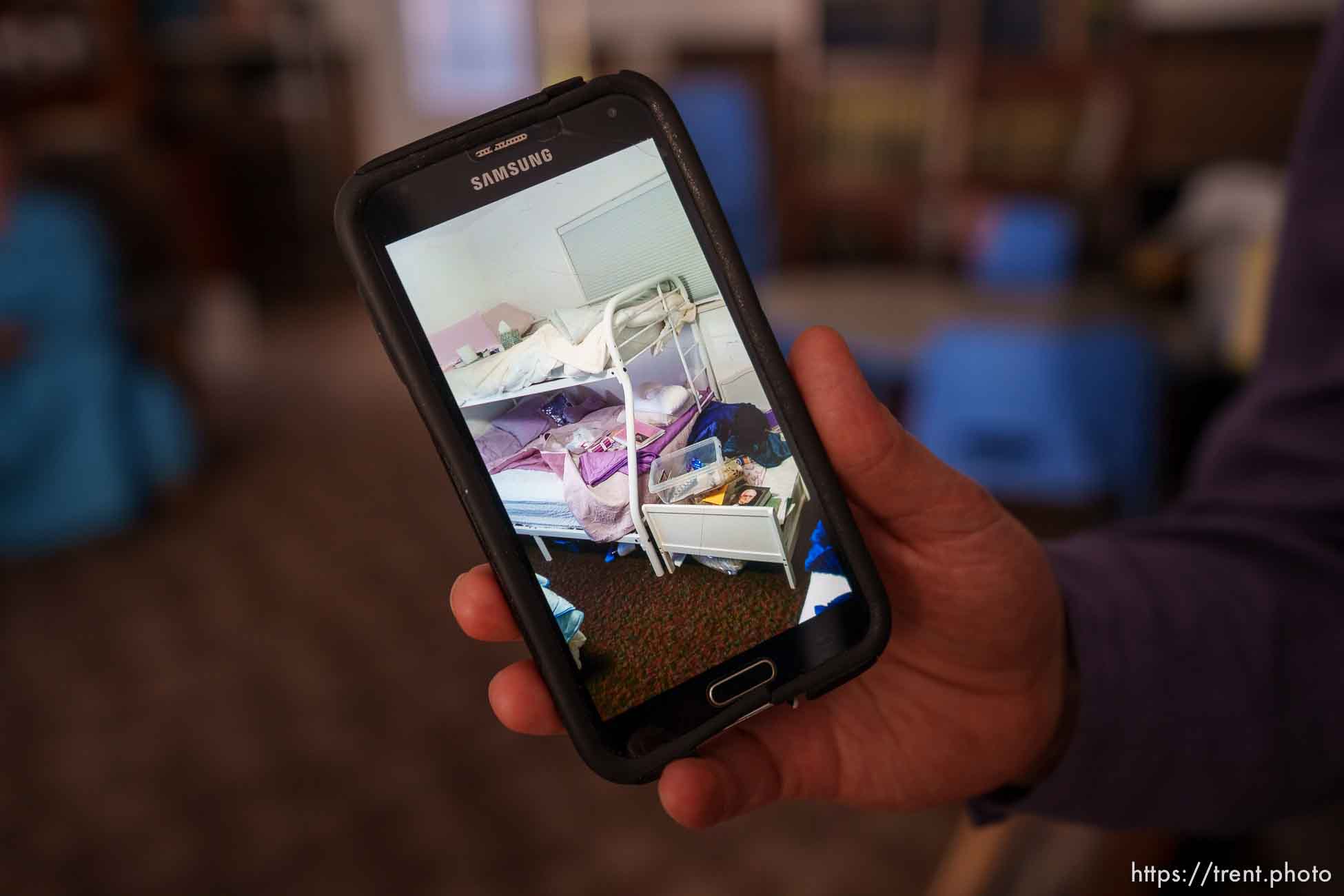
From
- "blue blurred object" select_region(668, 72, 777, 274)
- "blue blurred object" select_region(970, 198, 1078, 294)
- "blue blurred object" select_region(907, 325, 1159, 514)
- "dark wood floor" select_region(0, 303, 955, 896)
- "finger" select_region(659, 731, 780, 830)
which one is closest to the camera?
"finger" select_region(659, 731, 780, 830)

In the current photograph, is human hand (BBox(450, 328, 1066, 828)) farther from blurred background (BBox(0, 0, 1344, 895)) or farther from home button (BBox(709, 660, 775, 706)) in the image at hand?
blurred background (BBox(0, 0, 1344, 895))

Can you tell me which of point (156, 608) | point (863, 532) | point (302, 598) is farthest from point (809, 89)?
point (863, 532)

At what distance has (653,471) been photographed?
57cm

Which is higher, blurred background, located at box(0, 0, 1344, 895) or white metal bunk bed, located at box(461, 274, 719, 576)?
white metal bunk bed, located at box(461, 274, 719, 576)

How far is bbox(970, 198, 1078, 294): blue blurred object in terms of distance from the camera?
6.63 feet

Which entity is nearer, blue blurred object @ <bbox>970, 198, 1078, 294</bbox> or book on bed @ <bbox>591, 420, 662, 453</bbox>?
book on bed @ <bbox>591, 420, 662, 453</bbox>

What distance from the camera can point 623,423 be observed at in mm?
563

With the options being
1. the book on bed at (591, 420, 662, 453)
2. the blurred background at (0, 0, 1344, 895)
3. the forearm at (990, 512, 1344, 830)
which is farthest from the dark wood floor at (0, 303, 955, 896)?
the book on bed at (591, 420, 662, 453)

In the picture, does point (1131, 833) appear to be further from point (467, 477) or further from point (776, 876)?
point (776, 876)

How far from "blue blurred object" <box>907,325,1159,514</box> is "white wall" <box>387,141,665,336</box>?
1198 mm

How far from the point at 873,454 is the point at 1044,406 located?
46.8 inches

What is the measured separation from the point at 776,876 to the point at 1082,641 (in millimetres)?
934

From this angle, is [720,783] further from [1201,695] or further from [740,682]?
[1201,695]

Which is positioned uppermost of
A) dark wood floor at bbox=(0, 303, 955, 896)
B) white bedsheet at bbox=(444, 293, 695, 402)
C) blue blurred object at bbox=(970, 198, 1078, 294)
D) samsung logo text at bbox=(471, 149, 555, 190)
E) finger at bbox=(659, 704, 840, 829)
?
samsung logo text at bbox=(471, 149, 555, 190)
